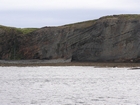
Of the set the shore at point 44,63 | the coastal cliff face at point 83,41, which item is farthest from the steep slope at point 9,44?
the shore at point 44,63

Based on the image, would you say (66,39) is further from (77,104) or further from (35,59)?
(77,104)

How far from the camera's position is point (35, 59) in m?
126

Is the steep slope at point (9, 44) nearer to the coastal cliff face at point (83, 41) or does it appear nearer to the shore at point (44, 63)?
the coastal cliff face at point (83, 41)

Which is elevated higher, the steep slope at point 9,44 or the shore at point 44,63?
the steep slope at point 9,44

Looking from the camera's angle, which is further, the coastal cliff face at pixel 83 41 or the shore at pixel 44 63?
the coastal cliff face at pixel 83 41

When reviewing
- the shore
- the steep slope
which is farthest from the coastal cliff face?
the shore

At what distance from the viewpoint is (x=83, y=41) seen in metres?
122

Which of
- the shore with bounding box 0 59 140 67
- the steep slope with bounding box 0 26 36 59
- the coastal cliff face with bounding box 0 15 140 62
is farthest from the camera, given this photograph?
the steep slope with bounding box 0 26 36 59

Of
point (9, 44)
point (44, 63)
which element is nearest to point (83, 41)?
point (44, 63)

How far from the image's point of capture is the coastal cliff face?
375 ft

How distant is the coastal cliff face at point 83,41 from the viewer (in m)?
114

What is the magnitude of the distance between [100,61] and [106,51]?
123 inches

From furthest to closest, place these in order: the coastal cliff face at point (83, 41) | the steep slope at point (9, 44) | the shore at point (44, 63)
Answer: the steep slope at point (9, 44) → the coastal cliff face at point (83, 41) → the shore at point (44, 63)

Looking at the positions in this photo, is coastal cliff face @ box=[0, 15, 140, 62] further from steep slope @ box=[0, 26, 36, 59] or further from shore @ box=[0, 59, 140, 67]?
shore @ box=[0, 59, 140, 67]
